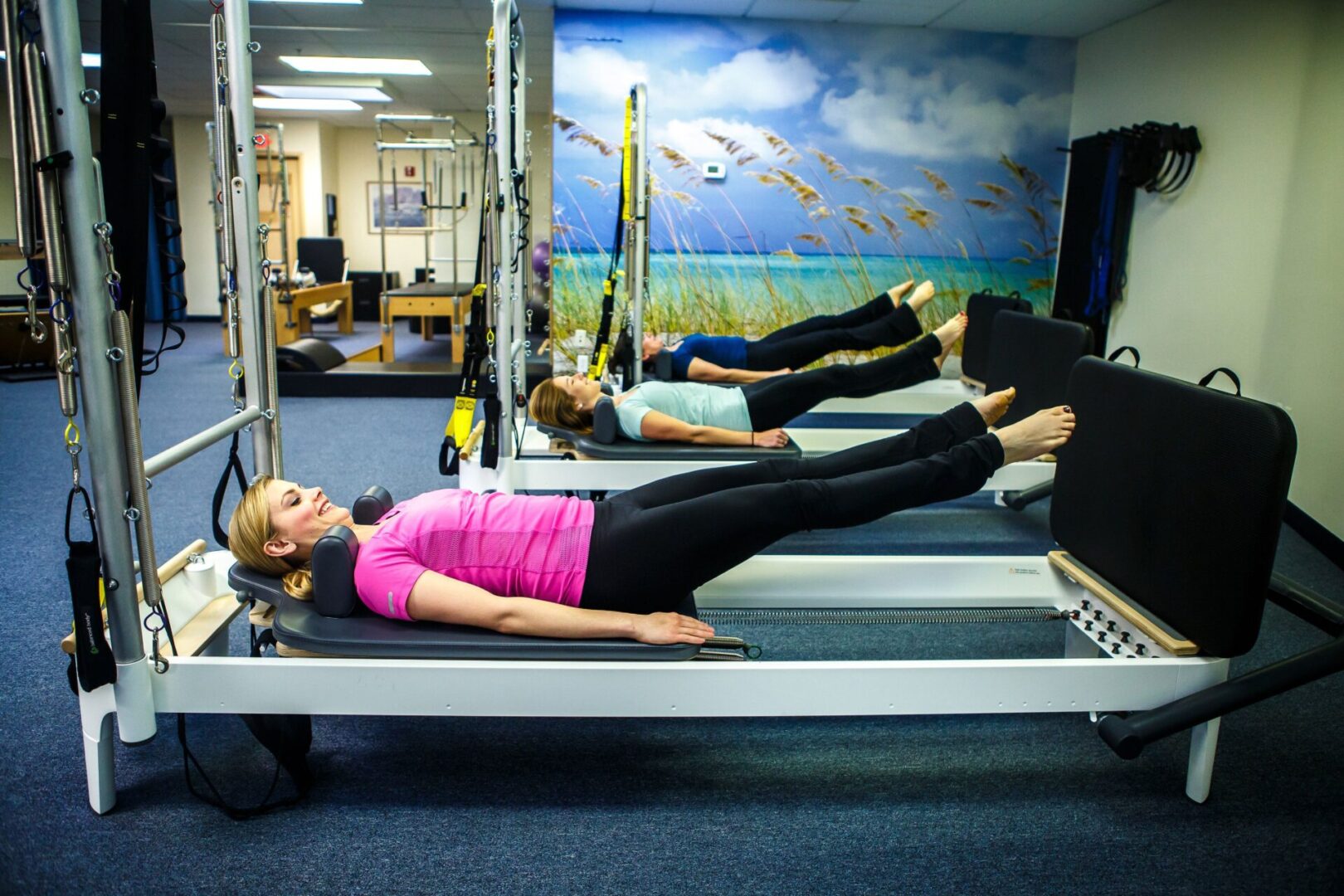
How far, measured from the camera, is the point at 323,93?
9000 millimetres

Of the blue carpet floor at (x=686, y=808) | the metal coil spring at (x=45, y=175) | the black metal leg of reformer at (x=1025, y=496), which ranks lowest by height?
the blue carpet floor at (x=686, y=808)

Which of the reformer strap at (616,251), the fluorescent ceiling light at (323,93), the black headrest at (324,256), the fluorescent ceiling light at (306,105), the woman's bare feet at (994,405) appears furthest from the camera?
the black headrest at (324,256)

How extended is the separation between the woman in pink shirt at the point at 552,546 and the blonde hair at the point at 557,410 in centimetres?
127

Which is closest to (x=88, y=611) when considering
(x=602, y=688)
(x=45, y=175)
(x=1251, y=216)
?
(x=45, y=175)

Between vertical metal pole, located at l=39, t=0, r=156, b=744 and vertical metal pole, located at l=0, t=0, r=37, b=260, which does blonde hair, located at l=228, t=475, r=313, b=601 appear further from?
vertical metal pole, located at l=0, t=0, r=37, b=260

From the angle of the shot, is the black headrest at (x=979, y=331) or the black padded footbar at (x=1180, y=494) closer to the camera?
the black padded footbar at (x=1180, y=494)

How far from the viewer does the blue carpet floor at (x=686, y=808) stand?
1632mm

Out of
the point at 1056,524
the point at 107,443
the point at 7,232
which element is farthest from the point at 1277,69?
the point at 7,232

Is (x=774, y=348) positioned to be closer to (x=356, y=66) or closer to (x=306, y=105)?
(x=356, y=66)

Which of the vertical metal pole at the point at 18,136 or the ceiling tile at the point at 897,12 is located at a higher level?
the ceiling tile at the point at 897,12

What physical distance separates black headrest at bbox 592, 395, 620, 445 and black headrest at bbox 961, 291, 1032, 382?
2313mm

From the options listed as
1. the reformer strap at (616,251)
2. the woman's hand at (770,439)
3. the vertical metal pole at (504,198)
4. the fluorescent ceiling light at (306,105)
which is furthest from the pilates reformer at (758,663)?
the fluorescent ceiling light at (306,105)

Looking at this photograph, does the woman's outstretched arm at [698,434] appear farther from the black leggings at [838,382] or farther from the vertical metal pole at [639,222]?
the vertical metal pole at [639,222]

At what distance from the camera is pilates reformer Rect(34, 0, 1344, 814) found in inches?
60.9
